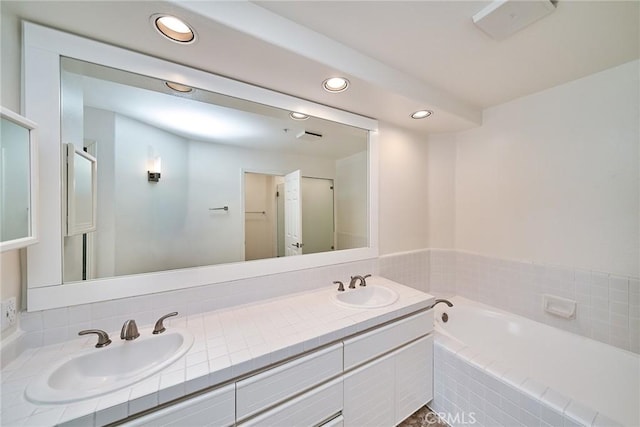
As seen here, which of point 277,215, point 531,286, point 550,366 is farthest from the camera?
point 531,286

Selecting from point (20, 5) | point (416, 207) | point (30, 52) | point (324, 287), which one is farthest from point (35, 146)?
point (416, 207)

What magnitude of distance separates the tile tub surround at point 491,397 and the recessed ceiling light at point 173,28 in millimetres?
2347

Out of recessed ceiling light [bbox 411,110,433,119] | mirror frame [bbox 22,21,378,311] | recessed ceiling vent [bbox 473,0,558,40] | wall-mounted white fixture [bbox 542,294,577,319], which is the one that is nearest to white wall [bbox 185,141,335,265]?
mirror frame [bbox 22,21,378,311]

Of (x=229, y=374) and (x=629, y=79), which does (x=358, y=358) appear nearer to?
(x=229, y=374)

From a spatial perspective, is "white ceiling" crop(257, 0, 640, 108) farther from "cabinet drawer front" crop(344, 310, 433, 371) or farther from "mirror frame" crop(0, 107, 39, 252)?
"cabinet drawer front" crop(344, 310, 433, 371)

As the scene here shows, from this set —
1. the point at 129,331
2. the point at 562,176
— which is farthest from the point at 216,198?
the point at 562,176

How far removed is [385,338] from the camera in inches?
53.1

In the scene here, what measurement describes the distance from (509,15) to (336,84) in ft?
2.94

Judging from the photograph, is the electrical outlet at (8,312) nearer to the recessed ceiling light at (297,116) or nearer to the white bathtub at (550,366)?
the recessed ceiling light at (297,116)

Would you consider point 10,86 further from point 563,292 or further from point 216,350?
point 563,292

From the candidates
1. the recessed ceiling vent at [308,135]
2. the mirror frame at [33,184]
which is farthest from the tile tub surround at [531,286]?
the mirror frame at [33,184]

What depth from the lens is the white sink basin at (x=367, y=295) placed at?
1.66 meters

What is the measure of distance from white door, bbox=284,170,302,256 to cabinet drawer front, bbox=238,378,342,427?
2.83 ft

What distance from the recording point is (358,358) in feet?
4.07
